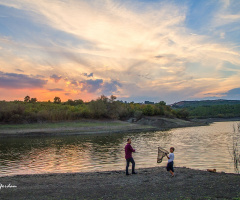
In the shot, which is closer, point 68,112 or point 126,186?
point 126,186

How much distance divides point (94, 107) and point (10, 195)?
74.6 m

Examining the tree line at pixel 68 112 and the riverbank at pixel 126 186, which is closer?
the riverbank at pixel 126 186

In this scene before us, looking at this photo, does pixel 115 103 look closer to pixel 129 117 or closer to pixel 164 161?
pixel 129 117

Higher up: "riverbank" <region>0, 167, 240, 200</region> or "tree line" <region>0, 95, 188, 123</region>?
"tree line" <region>0, 95, 188, 123</region>

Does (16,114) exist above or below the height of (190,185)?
above

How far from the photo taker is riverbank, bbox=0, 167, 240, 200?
10758 millimetres

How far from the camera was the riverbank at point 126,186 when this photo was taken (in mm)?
10758

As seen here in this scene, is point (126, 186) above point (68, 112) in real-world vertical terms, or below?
below

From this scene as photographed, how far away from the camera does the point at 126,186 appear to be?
12352 mm

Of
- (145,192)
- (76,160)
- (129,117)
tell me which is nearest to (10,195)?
(145,192)

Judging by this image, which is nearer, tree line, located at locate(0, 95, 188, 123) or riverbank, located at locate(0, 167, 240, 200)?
riverbank, located at locate(0, 167, 240, 200)

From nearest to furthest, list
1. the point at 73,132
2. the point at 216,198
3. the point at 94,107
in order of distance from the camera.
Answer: the point at 216,198
the point at 73,132
the point at 94,107

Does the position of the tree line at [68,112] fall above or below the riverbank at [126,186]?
above

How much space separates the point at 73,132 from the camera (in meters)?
58.7
